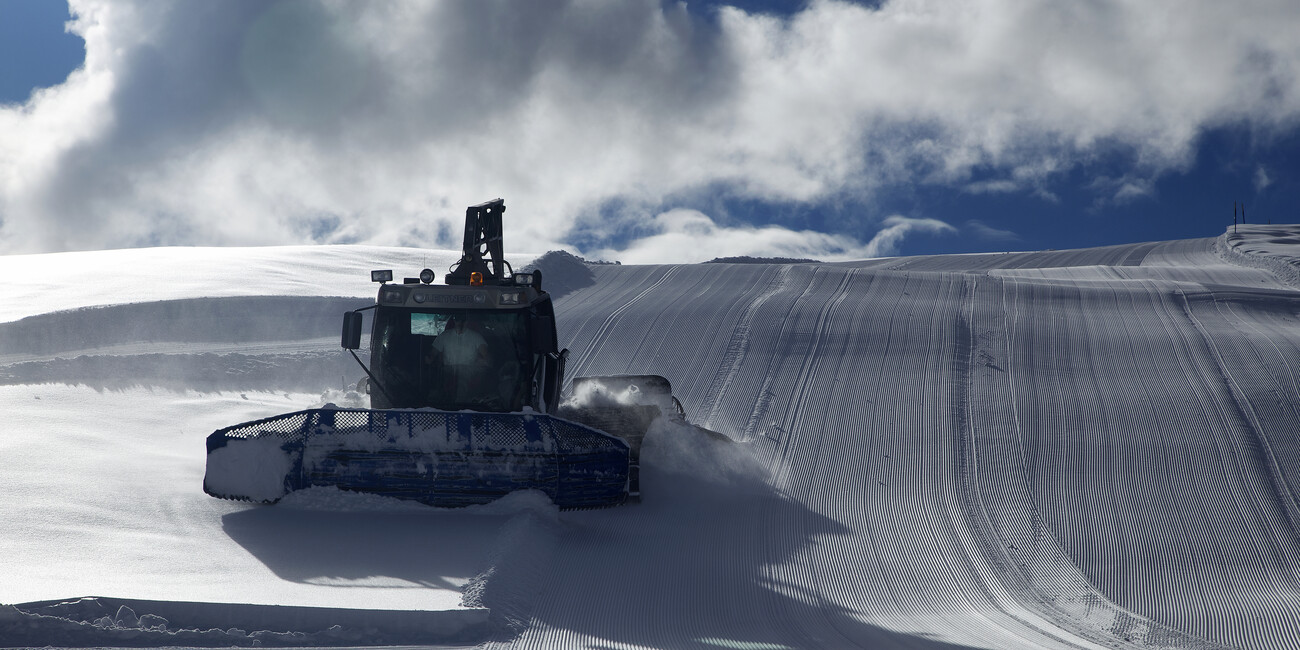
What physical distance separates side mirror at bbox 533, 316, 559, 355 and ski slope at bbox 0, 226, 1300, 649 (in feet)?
4.43

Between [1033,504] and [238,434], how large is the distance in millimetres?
6609

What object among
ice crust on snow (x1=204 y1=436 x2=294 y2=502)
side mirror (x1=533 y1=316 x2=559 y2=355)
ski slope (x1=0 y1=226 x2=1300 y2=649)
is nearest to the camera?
ski slope (x1=0 y1=226 x2=1300 y2=649)

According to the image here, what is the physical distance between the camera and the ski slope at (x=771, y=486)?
5.24m

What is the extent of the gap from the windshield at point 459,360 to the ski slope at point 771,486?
1.30 m

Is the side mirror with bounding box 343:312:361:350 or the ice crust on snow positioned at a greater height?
the side mirror with bounding box 343:312:361:350

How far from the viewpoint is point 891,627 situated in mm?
5312

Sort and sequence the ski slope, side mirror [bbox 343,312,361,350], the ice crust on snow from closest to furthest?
the ski slope < the ice crust on snow < side mirror [bbox 343,312,361,350]

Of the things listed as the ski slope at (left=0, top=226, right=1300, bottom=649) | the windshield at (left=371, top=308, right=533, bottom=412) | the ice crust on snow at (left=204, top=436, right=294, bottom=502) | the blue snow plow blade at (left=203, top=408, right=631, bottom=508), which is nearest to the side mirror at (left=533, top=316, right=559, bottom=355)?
the windshield at (left=371, top=308, right=533, bottom=412)

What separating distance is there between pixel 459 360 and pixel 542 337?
0.76 metres

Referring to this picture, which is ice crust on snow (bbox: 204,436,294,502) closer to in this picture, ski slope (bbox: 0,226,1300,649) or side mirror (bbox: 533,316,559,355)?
ski slope (bbox: 0,226,1300,649)

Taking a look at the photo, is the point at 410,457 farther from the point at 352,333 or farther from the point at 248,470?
the point at 352,333

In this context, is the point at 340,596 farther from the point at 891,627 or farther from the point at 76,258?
the point at 76,258

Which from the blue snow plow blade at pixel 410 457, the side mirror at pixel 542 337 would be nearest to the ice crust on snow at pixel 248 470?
the blue snow plow blade at pixel 410 457

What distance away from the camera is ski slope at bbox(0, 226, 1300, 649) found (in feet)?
17.2
